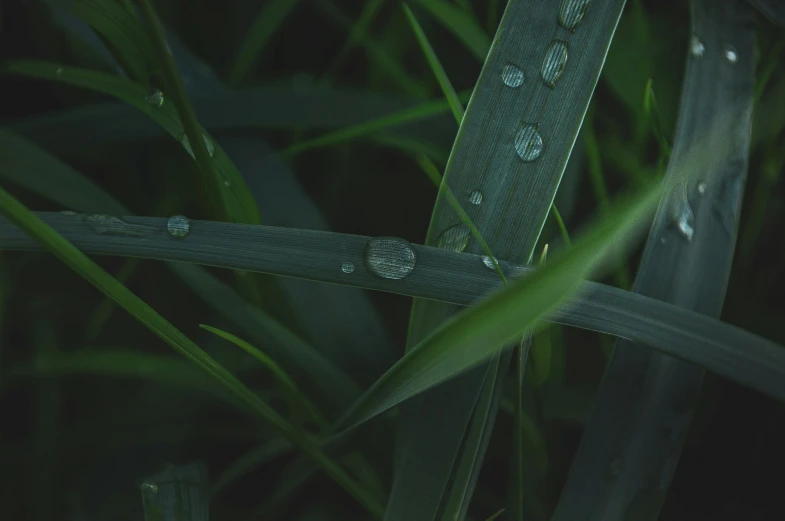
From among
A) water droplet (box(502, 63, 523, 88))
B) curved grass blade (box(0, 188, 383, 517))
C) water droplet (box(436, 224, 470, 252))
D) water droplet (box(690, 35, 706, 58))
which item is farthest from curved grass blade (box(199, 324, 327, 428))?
water droplet (box(690, 35, 706, 58))

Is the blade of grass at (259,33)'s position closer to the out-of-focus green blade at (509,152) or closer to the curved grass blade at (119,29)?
the curved grass blade at (119,29)

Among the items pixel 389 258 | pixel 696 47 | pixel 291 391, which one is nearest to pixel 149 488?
pixel 291 391

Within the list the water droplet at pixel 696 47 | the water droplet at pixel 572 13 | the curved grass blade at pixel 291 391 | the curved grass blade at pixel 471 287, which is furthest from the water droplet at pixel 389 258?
the water droplet at pixel 696 47

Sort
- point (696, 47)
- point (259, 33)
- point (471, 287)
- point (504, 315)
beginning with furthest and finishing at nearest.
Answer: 1. point (259, 33)
2. point (696, 47)
3. point (471, 287)
4. point (504, 315)

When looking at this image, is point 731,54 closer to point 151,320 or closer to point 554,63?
point 554,63

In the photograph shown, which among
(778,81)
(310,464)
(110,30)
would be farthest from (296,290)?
(778,81)

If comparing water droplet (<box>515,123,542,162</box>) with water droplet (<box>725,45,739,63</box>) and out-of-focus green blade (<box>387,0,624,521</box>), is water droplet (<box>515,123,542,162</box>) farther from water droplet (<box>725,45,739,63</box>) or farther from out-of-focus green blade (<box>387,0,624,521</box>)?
water droplet (<box>725,45,739,63</box>)
